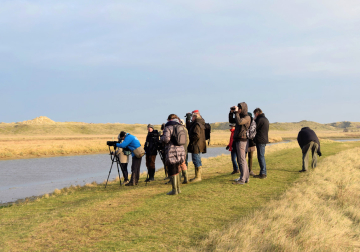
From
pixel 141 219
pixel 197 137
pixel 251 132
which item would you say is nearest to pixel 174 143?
pixel 197 137

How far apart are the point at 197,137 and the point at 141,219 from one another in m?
3.87

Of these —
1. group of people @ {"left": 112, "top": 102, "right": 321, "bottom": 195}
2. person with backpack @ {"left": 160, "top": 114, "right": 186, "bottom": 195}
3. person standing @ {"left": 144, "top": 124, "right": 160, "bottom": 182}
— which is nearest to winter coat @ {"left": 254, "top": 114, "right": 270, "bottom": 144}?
group of people @ {"left": 112, "top": 102, "right": 321, "bottom": 195}

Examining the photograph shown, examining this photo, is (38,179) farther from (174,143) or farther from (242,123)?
(242,123)

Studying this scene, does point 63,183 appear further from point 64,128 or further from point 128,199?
point 64,128

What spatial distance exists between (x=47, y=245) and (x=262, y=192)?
5.71m

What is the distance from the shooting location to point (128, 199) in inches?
328

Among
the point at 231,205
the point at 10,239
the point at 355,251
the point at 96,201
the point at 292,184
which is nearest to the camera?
the point at 355,251

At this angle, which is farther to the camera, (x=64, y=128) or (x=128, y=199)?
(x=64, y=128)

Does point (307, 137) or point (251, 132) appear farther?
point (307, 137)

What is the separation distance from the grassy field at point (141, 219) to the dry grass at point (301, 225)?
14 centimetres

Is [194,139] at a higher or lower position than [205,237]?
higher

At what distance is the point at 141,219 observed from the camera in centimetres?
634

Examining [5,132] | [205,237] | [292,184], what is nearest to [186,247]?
[205,237]

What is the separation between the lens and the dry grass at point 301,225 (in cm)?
489
